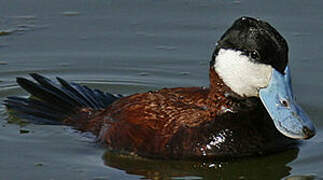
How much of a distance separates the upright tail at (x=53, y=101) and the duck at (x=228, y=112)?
562mm

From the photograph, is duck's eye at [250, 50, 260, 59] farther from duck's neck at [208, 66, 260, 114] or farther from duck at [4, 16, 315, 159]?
duck's neck at [208, 66, 260, 114]

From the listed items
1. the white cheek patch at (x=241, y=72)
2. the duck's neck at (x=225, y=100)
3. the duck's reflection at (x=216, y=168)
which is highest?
the white cheek patch at (x=241, y=72)

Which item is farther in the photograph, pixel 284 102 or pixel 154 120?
pixel 154 120

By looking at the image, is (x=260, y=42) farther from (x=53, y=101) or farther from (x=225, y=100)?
(x=53, y=101)

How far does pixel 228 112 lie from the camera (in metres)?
6.87

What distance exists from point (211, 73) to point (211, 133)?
45cm

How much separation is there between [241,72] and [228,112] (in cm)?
34

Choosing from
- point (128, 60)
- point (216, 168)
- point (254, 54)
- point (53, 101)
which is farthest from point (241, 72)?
point (128, 60)

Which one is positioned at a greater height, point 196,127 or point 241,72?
point 241,72

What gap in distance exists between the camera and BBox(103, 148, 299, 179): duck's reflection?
6.73 meters

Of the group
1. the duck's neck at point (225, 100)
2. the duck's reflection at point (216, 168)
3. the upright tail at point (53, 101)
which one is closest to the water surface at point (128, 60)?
the duck's reflection at point (216, 168)

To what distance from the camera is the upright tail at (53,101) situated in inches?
306

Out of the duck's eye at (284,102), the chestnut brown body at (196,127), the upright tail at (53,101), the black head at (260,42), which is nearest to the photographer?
the black head at (260,42)

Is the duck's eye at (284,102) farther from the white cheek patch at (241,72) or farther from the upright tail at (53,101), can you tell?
the upright tail at (53,101)
